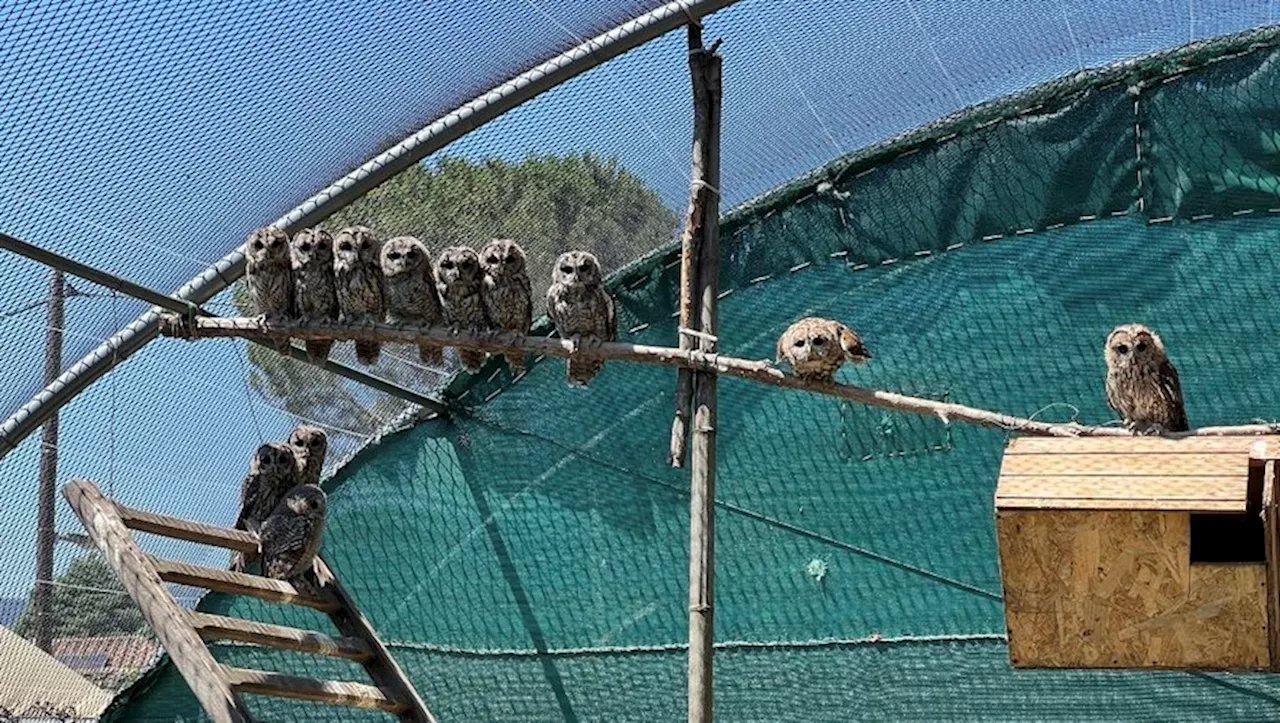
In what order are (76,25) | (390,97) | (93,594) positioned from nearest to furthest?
(76,25), (390,97), (93,594)

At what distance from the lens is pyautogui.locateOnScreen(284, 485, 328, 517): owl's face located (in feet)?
17.2

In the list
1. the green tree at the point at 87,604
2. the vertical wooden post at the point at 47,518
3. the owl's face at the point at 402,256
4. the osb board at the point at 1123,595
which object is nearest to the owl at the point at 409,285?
the owl's face at the point at 402,256

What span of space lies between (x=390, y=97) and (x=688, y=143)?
3.58ft

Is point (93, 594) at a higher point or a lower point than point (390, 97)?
lower

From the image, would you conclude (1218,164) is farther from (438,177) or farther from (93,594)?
(93,594)

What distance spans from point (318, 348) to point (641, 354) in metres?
1.08

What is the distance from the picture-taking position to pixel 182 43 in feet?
16.3

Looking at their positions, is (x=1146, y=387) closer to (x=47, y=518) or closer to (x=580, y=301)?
(x=580, y=301)

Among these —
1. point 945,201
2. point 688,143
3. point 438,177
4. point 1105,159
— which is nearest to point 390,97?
point 438,177

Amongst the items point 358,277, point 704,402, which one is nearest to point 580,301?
point 704,402

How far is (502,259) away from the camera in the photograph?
5051 millimetres

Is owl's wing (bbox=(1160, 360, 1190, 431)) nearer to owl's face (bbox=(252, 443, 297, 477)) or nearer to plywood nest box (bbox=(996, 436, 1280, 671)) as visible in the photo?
plywood nest box (bbox=(996, 436, 1280, 671))

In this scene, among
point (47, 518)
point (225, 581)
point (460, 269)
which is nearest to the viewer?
point (225, 581)

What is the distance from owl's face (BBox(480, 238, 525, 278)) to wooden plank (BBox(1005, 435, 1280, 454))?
5.30 ft
